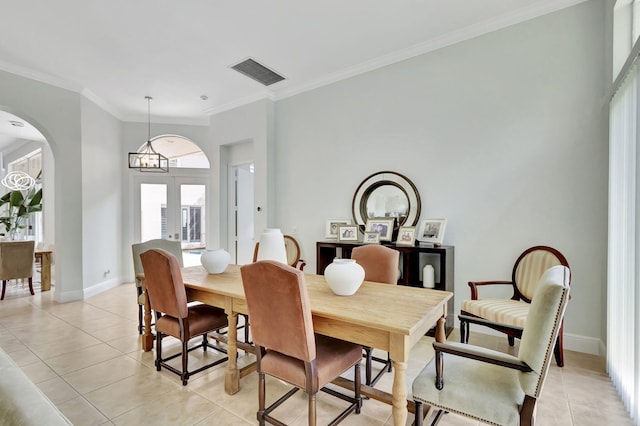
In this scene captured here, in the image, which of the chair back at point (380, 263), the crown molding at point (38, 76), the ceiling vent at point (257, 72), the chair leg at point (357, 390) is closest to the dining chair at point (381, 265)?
the chair back at point (380, 263)

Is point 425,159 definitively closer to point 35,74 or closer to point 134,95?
point 134,95

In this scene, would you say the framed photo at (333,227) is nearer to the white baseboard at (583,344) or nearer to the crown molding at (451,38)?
the crown molding at (451,38)

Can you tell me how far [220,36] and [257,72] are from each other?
3.07 feet

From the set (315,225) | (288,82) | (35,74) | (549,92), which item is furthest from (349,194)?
(35,74)

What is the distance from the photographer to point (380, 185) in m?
4.07

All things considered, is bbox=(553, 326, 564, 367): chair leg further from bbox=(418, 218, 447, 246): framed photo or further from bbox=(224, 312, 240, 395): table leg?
bbox=(224, 312, 240, 395): table leg

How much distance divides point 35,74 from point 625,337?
6.78 m

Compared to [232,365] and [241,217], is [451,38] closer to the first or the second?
[232,365]

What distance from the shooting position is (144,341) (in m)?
3.02

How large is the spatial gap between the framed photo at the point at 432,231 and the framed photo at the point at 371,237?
18.8 inches

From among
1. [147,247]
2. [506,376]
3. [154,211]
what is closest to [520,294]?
[506,376]

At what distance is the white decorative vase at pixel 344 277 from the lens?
2020 mm

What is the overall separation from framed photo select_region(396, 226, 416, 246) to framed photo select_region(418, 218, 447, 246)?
113mm

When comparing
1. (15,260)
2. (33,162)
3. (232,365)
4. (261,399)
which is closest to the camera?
(261,399)
